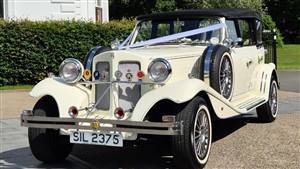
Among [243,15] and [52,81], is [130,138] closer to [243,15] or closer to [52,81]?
[52,81]

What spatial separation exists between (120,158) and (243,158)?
5.05 ft

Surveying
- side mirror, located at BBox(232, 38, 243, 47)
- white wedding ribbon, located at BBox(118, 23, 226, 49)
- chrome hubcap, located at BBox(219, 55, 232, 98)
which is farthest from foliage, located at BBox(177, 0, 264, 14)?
chrome hubcap, located at BBox(219, 55, 232, 98)

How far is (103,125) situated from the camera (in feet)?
21.2

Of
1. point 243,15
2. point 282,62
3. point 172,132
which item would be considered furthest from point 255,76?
point 282,62

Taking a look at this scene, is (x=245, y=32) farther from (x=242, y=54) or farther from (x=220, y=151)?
(x=220, y=151)

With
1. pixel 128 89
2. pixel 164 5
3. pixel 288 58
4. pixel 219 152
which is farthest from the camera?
pixel 164 5

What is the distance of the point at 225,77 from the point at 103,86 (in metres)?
1.78

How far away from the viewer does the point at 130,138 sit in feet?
21.1

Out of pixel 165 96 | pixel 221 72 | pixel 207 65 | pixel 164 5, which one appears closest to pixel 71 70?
pixel 165 96

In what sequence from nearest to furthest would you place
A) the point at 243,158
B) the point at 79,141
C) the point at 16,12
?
the point at 79,141
the point at 243,158
the point at 16,12

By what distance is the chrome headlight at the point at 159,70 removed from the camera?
262 inches

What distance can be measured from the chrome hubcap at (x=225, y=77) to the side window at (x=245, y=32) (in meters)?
1.54

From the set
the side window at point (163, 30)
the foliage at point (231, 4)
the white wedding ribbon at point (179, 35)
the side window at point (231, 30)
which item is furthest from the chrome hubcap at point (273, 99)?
the foliage at point (231, 4)

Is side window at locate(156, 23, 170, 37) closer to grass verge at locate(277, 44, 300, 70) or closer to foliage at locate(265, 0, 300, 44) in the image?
grass verge at locate(277, 44, 300, 70)
